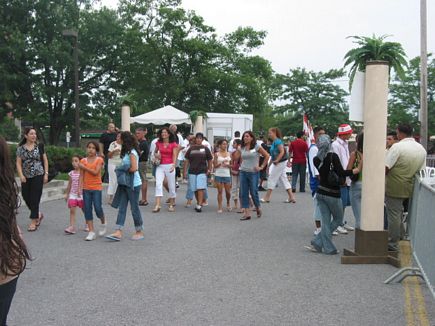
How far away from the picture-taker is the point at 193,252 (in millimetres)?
8000

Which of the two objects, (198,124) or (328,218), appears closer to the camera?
(328,218)

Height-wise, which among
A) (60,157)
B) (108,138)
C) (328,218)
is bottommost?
(328,218)

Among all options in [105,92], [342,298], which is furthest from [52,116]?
[342,298]

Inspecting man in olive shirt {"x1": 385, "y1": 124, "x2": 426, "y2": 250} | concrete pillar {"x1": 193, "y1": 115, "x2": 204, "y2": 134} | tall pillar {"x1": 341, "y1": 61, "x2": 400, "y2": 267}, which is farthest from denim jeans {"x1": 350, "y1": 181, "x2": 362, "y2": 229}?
concrete pillar {"x1": 193, "y1": 115, "x2": 204, "y2": 134}

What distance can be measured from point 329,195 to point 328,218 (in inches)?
12.7

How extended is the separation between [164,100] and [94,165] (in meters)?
31.5

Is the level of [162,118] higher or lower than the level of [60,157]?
higher

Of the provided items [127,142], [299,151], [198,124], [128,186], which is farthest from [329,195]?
[198,124]

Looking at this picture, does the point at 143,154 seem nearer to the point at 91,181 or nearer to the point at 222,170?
the point at 222,170

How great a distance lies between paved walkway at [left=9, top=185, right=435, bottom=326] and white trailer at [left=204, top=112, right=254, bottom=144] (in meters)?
14.9

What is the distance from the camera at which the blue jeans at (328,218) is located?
309 inches

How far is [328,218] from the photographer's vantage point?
785 centimetres

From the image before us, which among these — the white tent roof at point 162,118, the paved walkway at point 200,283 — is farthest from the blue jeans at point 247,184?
the white tent roof at point 162,118

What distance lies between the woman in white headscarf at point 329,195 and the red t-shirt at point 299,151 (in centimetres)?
884
